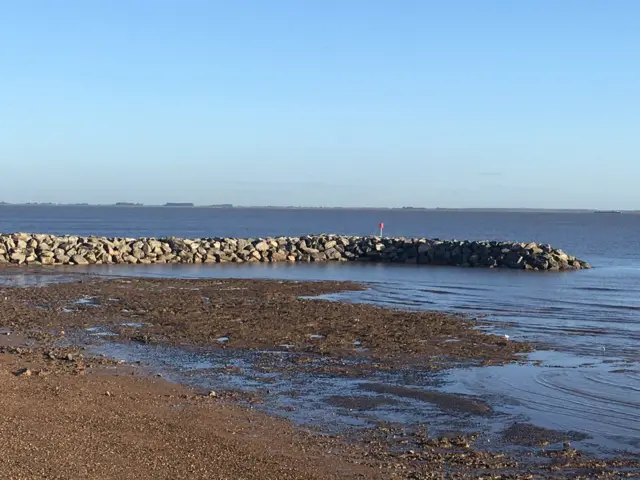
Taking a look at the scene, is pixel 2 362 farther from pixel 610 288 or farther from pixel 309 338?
pixel 610 288

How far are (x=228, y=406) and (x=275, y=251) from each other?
89.9 ft

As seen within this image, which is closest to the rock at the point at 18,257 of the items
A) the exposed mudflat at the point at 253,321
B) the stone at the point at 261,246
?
the exposed mudflat at the point at 253,321

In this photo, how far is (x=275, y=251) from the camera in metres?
37.4

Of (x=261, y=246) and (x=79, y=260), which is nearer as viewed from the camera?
(x=79, y=260)

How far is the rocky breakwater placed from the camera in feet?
108

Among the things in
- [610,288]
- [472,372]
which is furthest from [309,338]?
[610,288]

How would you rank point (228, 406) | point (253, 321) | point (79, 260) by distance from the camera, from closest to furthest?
point (228, 406)
point (253, 321)
point (79, 260)

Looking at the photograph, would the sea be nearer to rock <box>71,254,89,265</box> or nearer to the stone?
rock <box>71,254,89,265</box>

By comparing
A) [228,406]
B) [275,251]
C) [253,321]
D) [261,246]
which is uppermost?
[261,246]

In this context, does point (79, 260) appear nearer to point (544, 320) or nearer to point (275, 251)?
point (275, 251)

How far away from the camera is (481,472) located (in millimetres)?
7848

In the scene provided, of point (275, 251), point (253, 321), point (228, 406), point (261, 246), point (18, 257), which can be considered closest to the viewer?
point (228, 406)

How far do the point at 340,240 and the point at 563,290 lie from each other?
Answer: 14.7 m

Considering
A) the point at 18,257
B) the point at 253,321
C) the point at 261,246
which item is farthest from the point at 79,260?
the point at 253,321
